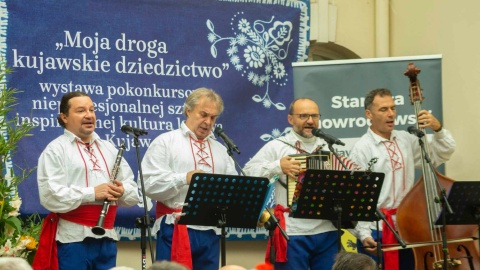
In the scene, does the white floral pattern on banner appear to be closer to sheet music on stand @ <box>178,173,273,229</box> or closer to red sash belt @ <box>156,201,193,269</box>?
red sash belt @ <box>156,201,193,269</box>

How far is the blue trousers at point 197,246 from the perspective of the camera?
6.57 metres

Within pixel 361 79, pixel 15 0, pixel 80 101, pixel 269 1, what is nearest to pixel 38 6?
pixel 15 0

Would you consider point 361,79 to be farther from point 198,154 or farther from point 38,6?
point 38,6

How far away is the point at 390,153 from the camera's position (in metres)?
7.34

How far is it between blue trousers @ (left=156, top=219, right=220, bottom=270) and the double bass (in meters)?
1.45

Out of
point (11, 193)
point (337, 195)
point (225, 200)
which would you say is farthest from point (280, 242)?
point (11, 193)

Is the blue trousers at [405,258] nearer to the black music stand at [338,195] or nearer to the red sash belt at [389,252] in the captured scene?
the red sash belt at [389,252]

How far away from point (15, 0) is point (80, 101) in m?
1.48

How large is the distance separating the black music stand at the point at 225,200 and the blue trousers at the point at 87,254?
0.56 metres

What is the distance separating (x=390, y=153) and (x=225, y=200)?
1.78 meters

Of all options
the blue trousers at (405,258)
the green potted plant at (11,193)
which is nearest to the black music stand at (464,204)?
the blue trousers at (405,258)

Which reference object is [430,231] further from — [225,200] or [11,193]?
[11,193]

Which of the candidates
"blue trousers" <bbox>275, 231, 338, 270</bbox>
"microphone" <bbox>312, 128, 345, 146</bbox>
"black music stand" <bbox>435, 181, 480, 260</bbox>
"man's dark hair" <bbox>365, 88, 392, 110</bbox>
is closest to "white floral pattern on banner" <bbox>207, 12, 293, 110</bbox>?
"man's dark hair" <bbox>365, 88, 392, 110</bbox>

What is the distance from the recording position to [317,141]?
23.5 ft
